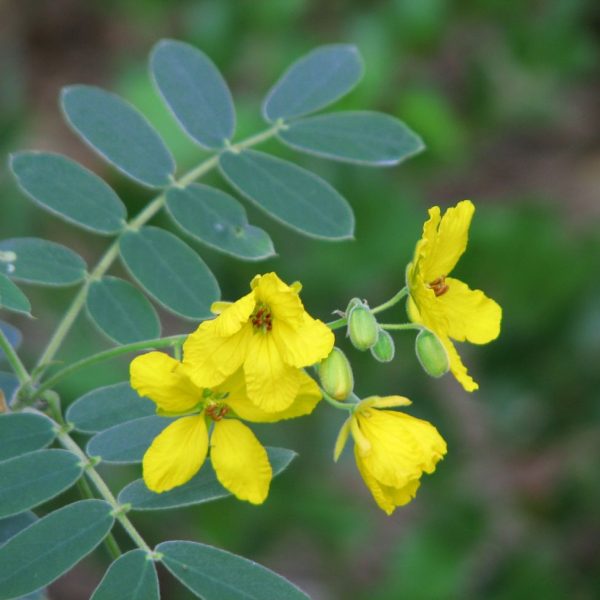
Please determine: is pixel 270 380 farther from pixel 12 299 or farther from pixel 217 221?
pixel 217 221

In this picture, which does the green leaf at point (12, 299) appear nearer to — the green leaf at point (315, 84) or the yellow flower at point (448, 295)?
the yellow flower at point (448, 295)

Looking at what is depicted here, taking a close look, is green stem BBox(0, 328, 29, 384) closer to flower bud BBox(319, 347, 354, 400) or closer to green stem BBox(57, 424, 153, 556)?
green stem BBox(57, 424, 153, 556)

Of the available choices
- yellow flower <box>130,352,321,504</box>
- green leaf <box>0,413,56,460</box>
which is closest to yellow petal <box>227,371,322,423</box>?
yellow flower <box>130,352,321,504</box>

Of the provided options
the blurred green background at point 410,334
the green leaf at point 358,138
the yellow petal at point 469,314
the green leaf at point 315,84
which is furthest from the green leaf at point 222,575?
the blurred green background at point 410,334

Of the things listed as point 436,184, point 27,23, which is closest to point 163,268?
point 436,184

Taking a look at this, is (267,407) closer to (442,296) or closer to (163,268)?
(442,296)

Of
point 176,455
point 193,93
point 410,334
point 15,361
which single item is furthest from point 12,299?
point 410,334
